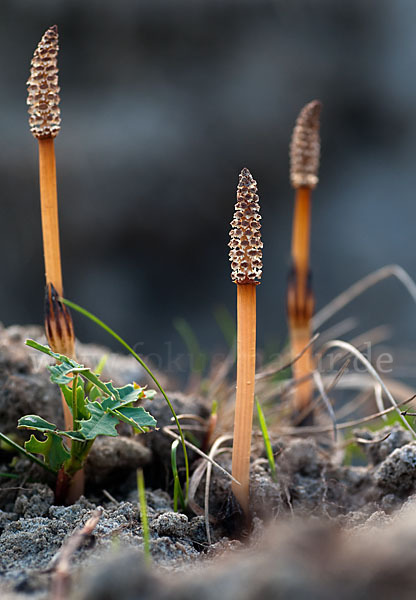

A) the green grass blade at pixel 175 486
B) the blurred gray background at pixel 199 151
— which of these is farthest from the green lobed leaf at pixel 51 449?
the blurred gray background at pixel 199 151

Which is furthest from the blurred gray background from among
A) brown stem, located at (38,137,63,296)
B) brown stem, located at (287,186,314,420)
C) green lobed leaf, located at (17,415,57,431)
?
green lobed leaf, located at (17,415,57,431)

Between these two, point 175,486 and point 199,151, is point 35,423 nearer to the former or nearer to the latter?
point 175,486

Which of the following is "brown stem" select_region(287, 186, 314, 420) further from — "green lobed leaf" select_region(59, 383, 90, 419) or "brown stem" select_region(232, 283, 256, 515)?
"green lobed leaf" select_region(59, 383, 90, 419)

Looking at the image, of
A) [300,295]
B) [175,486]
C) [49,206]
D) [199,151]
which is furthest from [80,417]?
[199,151]

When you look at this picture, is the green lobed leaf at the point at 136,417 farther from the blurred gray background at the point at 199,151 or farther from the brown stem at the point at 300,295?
the blurred gray background at the point at 199,151

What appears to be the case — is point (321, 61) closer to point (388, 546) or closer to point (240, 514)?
point (240, 514)

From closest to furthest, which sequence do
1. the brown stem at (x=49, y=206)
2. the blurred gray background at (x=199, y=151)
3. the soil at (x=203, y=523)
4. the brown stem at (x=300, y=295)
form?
the soil at (x=203, y=523) → the brown stem at (x=49, y=206) → the brown stem at (x=300, y=295) → the blurred gray background at (x=199, y=151)
